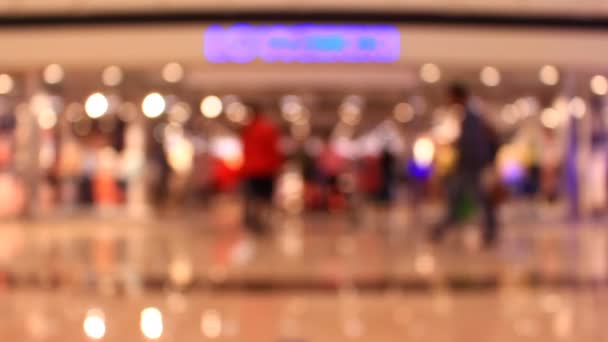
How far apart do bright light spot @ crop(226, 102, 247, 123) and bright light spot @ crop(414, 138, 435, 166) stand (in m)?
5.71

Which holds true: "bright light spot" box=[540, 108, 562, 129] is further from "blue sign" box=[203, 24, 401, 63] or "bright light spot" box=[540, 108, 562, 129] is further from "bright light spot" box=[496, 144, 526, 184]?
"blue sign" box=[203, 24, 401, 63]

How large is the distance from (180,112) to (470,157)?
14874 mm

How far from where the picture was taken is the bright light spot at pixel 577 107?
16828 mm

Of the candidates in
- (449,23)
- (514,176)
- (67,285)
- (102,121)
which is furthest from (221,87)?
(67,285)

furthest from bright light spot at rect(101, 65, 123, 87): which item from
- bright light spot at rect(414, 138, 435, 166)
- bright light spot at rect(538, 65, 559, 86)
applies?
bright light spot at rect(538, 65, 559, 86)

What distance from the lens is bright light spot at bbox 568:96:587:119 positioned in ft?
55.2

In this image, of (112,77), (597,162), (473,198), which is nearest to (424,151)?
(597,162)

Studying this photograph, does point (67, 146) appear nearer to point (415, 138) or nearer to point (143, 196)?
point (143, 196)

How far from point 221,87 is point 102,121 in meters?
3.18

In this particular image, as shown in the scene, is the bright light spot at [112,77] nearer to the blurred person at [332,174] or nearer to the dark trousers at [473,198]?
the blurred person at [332,174]

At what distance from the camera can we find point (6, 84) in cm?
1791

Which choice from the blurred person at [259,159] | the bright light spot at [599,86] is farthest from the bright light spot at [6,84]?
the bright light spot at [599,86]

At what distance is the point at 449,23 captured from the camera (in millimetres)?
12875

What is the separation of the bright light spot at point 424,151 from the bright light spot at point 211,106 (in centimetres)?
590
